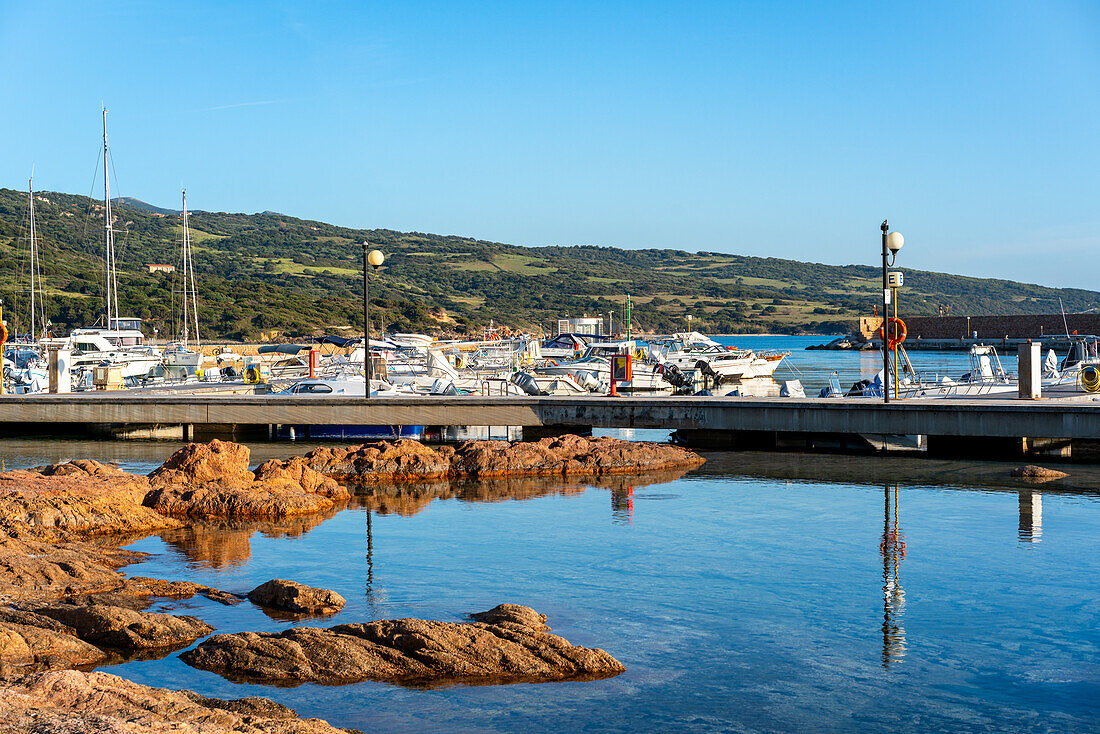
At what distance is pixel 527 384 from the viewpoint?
36.0 metres

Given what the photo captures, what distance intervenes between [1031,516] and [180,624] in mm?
13295

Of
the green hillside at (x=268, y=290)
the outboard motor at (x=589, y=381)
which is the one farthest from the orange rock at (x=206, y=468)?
the green hillside at (x=268, y=290)

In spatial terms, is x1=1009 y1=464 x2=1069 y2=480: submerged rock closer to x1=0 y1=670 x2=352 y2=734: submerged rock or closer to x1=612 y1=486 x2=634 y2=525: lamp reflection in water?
x1=612 y1=486 x2=634 y2=525: lamp reflection in water

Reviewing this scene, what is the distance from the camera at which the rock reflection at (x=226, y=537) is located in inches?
537

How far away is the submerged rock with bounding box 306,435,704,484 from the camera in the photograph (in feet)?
70.1

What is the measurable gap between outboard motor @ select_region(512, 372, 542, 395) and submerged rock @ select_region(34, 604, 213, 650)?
2537cm

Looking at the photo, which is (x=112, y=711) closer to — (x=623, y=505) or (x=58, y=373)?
(x=623, y=505)

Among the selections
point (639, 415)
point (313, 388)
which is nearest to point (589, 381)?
point (313, 388)

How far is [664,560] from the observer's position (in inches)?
547

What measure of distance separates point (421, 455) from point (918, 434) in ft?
37.6

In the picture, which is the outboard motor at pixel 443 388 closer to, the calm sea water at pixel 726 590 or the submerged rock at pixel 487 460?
the submerged rock at pixel 487 460

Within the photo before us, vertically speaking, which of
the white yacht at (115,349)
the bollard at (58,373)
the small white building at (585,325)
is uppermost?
the small white building at (585,325)

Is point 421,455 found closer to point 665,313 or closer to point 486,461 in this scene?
point 486,461

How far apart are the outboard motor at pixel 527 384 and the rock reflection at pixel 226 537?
18.1 meters
